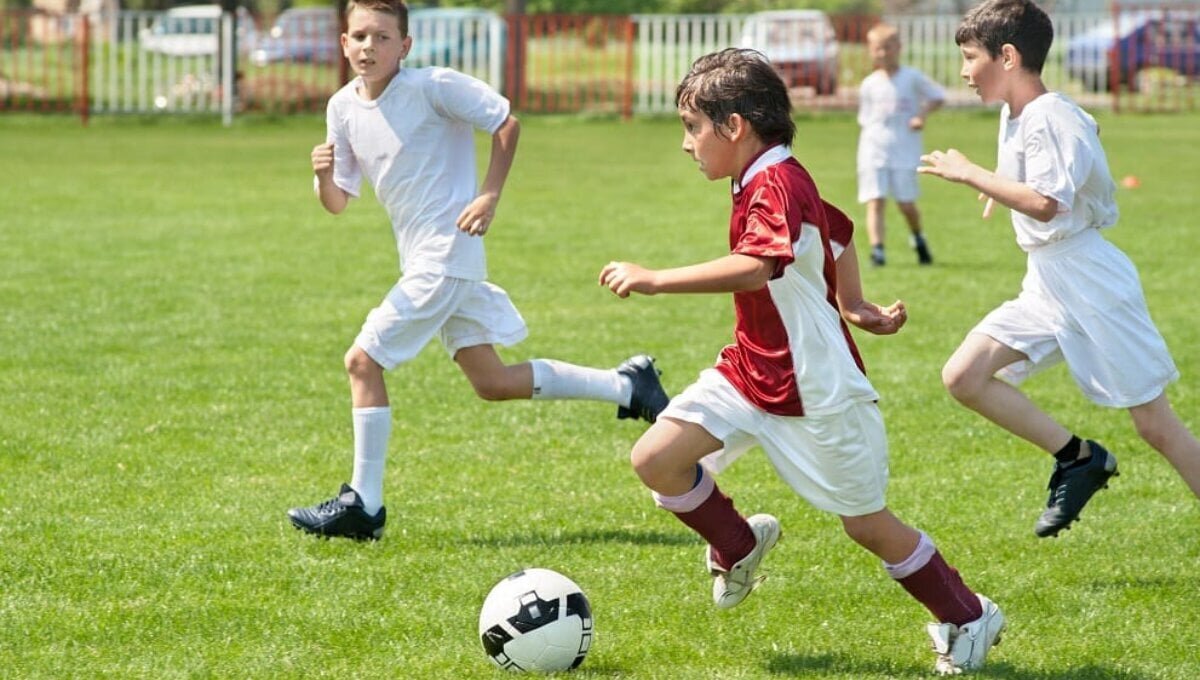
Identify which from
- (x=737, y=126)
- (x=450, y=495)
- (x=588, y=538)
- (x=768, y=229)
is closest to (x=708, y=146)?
(x=737, y=126)

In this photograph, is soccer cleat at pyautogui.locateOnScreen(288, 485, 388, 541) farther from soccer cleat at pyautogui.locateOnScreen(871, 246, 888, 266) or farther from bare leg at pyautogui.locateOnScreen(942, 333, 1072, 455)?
soccer cleat at pyautogui.locateOnScreen(871, 246, 888, 266)

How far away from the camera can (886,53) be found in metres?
13.0

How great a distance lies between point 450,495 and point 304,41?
90.2 ft

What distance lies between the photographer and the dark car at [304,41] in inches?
1225

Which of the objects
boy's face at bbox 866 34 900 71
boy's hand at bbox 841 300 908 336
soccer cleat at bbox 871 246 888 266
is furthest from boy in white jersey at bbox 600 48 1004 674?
boy's face at bbox 866 34 900 71

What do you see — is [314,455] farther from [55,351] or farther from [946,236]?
[946,236]

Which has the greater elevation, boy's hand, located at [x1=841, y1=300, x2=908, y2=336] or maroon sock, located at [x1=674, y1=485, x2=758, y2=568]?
boy's hand, located at [x1=841, y1=300, x2=908, y2=336]

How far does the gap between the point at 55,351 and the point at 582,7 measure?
39.2 m

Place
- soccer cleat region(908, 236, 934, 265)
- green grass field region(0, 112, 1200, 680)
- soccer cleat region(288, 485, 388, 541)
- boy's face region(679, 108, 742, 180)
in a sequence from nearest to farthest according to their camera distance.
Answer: boy's face region(679, 108, 742, 180) → green grass field region(0, 112, 1200, 680) → soccer cleat region(288, 485, 388, 541) → soccer cleat region(908, 236, 934, 265)

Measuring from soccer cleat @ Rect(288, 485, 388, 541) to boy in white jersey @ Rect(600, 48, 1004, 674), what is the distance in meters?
1.40

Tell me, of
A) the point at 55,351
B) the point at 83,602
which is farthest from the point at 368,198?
the point at 83,602

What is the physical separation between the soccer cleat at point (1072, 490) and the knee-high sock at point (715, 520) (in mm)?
1164

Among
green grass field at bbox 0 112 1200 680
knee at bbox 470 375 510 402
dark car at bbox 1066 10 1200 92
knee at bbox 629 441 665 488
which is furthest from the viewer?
dark car at bbox 1066 10 1200 92

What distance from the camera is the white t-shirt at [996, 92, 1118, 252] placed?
4.78 metres
